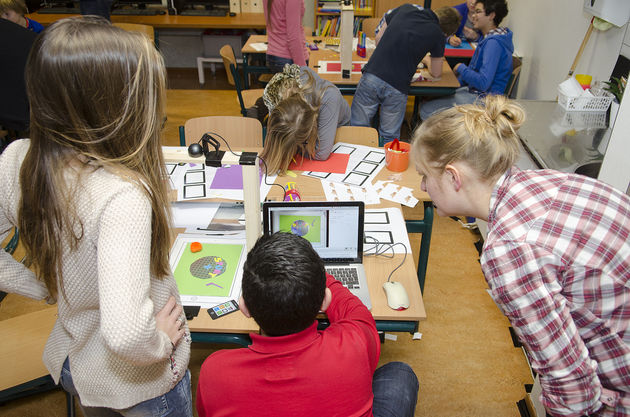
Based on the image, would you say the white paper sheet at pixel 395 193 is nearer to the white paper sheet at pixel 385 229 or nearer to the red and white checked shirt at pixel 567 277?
the white paper sheet at pixel 385 229

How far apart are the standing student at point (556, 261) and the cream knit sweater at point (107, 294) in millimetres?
753

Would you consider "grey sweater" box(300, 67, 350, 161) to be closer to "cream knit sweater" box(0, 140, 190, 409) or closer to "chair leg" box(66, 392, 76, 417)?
"cream knit sweater" box(0, 140, 190, 409)

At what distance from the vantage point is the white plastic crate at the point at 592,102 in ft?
8.82

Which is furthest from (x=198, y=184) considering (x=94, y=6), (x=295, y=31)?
(x=94, y=6)

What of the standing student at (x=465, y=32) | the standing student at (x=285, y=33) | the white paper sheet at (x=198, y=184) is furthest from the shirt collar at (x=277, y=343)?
the standing student at (x=465, y=32)

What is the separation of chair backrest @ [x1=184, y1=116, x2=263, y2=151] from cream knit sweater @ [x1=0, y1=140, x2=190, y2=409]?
1.54 meters

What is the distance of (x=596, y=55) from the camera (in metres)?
2.98

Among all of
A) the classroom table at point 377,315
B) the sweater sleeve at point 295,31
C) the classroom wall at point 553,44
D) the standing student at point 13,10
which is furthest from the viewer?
the sweater sleeve at point 295,31

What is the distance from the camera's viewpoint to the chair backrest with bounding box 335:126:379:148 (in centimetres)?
261

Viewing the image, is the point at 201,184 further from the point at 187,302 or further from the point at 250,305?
the point at 250,305

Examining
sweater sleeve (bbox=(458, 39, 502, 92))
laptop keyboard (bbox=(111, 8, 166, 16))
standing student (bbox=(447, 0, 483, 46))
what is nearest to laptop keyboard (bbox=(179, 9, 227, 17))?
laptop keyboard (bbox=(111, 8, 166, 16))

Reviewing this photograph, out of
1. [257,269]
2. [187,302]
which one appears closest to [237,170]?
[187,302]

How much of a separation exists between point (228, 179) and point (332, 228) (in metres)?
0.78

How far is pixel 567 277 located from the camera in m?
1.05
